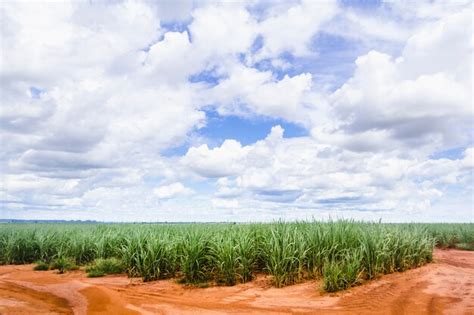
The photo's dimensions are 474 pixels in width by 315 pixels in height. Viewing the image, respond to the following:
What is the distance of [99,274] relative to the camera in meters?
12.9

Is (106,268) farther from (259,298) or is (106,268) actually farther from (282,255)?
(259,298)

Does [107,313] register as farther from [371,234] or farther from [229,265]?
[371,234]

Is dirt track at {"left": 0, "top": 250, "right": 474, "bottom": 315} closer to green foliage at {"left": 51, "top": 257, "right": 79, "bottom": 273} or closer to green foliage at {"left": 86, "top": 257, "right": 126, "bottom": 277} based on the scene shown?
green foliage at {"left": 86, "top": 257, "right": 126, "bottom": 277}

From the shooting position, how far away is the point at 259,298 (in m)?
8.98

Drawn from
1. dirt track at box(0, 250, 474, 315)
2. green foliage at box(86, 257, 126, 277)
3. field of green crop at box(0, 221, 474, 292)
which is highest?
field of green crop at box(0, 221, 474, 292)

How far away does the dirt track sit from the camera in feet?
25.6

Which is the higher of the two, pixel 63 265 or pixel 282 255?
pixel 282 255

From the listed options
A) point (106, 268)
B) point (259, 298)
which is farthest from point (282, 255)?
point (106, 268)

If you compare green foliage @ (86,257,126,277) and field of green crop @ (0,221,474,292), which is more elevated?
field of green crop @ (0,221,474,292)

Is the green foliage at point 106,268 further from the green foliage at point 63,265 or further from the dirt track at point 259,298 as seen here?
the dirt track at point 259,298

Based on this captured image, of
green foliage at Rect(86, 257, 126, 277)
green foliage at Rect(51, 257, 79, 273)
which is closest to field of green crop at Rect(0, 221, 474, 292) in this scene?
green foliage at Rect(86, 257, 126, 277)

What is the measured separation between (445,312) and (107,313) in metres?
6.06

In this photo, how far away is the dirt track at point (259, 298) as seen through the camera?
7798 mm

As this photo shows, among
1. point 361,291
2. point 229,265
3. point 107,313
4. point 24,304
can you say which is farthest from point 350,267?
point 24,304
